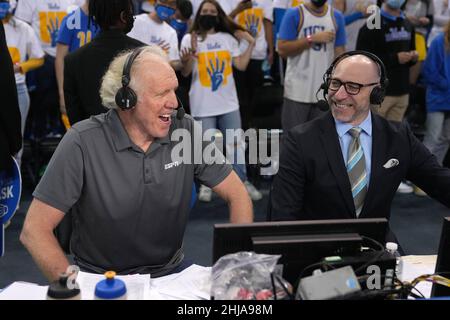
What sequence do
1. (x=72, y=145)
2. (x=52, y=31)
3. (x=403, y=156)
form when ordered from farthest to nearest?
(x=52, y=31)
(x=403, y=156)
(x=72, y=145)

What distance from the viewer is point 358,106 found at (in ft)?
7.89

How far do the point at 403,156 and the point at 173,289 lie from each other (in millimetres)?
1114

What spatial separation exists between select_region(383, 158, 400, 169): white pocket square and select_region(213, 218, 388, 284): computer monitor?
85cm

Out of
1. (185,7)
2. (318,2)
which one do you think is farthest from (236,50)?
(318,2)

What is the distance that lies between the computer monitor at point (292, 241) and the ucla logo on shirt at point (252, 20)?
4.01 meters

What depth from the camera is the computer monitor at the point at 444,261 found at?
1.67m

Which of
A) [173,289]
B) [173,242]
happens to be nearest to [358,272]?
[173,289]

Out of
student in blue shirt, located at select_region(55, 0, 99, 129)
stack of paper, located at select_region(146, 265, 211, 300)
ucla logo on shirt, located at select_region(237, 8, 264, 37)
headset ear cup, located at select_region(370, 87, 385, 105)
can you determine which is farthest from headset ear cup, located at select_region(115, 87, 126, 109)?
ucla logo on shirt, located at select_region(237, 8, 264, 37)

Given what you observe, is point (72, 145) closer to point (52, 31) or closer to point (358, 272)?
point (358, 272)

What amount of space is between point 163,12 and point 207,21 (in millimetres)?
364

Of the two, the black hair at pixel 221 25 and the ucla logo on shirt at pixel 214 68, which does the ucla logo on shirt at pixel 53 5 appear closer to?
the black hair at pixel 221 25

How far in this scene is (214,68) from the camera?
15.3 feet

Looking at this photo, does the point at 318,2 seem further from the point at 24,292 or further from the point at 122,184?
the point at 24,292

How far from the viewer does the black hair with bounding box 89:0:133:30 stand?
9.80 ft
